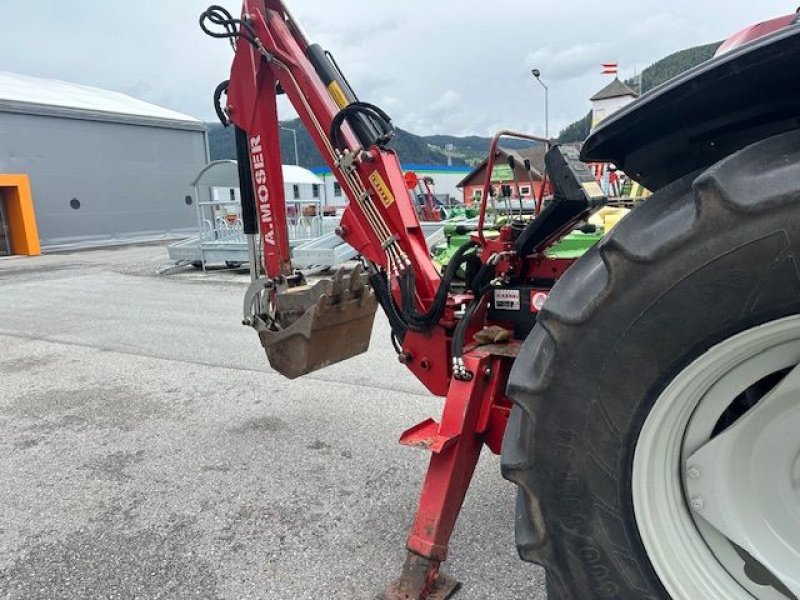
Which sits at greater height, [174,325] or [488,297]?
[488,297]

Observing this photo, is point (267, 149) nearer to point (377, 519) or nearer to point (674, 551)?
point (377, 519)

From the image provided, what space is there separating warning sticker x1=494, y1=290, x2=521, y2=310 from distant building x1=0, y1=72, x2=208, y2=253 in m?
19.4

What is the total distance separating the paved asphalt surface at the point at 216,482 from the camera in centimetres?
239

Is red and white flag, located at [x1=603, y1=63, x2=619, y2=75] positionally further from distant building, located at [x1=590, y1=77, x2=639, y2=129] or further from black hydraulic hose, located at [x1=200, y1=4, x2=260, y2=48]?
black hydraulic hose, located at [x1=200, y1=4, x2=260, y2=48]

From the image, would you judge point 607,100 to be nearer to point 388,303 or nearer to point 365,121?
point 365,121

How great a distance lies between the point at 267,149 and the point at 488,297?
5.20 ft

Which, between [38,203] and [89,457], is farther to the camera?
[38,203]

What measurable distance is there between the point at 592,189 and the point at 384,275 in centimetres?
105

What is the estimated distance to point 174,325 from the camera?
24.2ft

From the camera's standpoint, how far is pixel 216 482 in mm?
3182

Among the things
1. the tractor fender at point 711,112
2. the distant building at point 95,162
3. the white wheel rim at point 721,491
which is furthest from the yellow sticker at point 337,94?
the distant building at point 95,162

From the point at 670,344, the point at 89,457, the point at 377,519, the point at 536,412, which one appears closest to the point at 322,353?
the point at 377,519

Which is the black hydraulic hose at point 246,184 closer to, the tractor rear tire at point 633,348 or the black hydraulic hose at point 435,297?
the black hydraulic hose at point 435,297

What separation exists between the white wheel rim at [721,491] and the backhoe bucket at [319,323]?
6.79 ft
